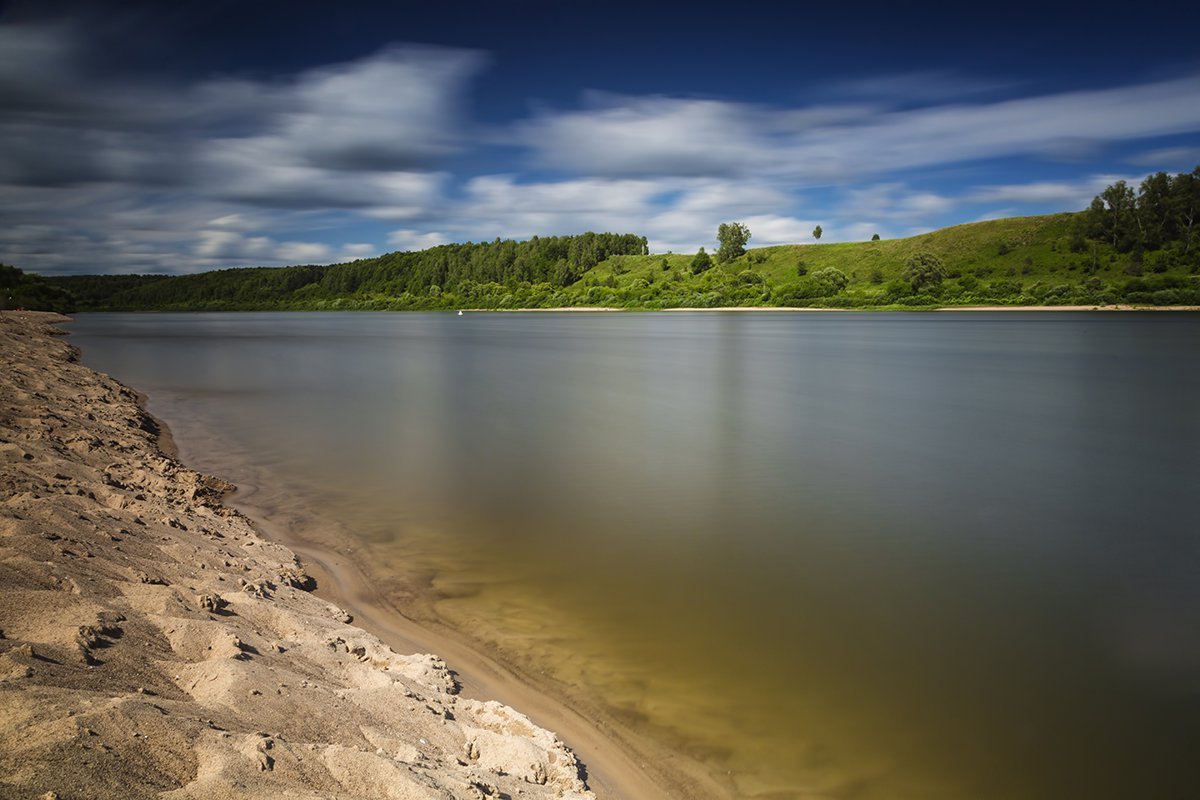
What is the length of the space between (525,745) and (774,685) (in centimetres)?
242

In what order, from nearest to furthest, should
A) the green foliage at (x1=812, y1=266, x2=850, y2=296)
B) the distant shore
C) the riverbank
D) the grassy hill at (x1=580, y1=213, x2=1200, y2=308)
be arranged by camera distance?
the riverbank → the distant shore → the grassy hill at (x1=580, y1=213, x2=1200, y2=308) → the green foliage at (x1=812, y1=266, x2=850, y2=296)

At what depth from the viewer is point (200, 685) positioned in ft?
14.0

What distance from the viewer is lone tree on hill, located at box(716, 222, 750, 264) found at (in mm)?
176125

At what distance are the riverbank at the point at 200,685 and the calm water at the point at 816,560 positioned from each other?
54.6 inches

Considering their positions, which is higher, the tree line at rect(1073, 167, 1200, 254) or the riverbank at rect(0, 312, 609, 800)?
the tree line at rect(1073, 167, 1200, 254)

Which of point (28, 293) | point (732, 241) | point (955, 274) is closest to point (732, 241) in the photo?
point (732, 241)

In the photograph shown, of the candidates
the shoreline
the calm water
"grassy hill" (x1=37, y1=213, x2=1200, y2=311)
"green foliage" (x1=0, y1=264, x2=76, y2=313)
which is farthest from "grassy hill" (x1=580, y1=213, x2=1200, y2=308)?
the shoreline

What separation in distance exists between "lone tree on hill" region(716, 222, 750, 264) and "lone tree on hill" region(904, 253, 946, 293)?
55.2m

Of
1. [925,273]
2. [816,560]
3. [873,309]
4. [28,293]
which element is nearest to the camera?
[816,560]

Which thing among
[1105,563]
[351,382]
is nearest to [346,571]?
[1105,563]

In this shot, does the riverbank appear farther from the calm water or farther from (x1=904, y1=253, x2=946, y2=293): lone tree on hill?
(x1=904, y1=253, x2=946, y2=293): lone tree on hill

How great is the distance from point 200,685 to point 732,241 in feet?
593

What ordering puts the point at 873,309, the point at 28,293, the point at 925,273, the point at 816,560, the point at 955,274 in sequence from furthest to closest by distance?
the point at 955,274 < the point at 873,309 < the point at 925,273 < the point at 28,293 < the point at 816,560

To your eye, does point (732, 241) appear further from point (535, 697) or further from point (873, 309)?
point (535, 697)
